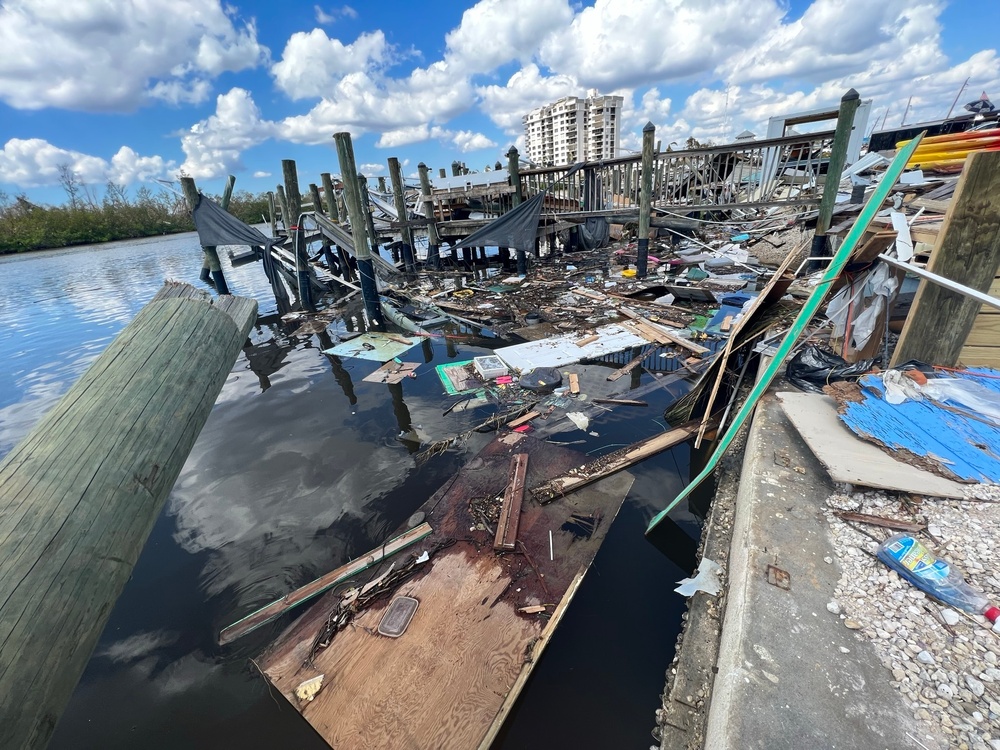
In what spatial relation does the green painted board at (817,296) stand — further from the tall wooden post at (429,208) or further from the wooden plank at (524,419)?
the tall wooden post at (429,208)

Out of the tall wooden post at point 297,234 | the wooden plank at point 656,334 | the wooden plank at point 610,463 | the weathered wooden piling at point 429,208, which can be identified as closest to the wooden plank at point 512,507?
the wooden plank at point 610,463

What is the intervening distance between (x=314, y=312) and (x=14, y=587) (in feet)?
34.5

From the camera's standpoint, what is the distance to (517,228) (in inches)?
409

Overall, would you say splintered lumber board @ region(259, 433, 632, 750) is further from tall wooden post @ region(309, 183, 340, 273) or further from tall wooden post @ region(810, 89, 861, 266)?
tall wooden post @ region(309, 183, 340, 273)

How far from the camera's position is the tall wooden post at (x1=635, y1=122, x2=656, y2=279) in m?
8.61

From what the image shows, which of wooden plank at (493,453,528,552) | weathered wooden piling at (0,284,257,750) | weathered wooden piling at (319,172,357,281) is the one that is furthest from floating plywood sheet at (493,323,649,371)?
weathered wooden piling at (319,172,357,281)

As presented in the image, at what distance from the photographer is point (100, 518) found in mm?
1727

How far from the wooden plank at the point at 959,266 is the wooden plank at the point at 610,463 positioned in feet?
6.26

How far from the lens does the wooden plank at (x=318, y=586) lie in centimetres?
285

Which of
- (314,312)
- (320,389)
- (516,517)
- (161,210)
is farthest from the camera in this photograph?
(161,210)

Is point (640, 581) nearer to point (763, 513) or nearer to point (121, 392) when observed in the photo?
point (763, 513)

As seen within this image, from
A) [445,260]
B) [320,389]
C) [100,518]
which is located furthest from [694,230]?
[100,518]

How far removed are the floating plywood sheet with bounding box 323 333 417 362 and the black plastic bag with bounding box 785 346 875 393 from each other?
5938mm

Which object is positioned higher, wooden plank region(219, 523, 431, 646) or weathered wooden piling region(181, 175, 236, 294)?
weathered wooden piling region(181, 175, 236, 294)
